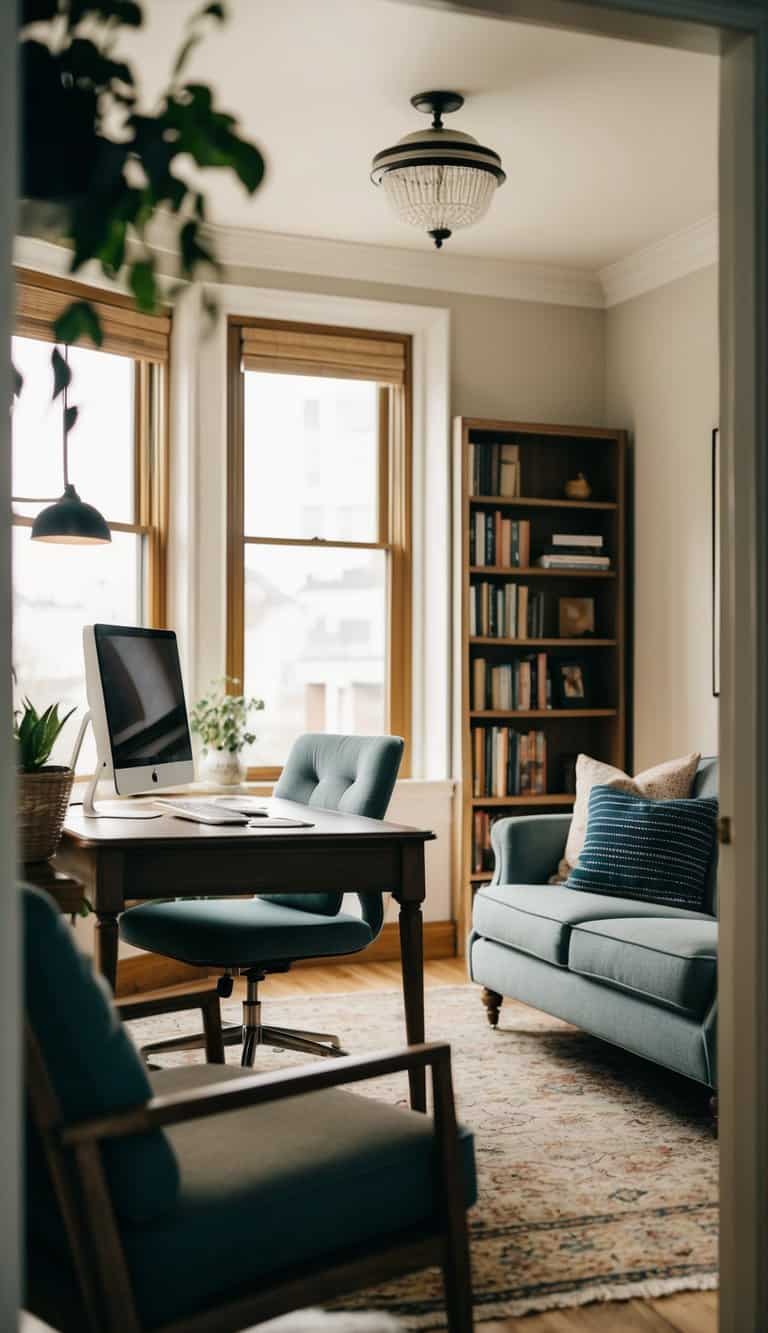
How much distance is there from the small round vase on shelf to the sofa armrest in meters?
1.19

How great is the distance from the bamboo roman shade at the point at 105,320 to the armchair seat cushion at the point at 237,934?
2173 mm

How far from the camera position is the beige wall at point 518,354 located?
5730 millimetres

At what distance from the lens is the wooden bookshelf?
5500mm

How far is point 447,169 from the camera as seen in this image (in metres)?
4.09

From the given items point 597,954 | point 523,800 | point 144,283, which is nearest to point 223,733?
point 523,800

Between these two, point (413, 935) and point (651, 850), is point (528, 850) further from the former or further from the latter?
point (413, 935)

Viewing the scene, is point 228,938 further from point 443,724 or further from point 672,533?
point 672,533

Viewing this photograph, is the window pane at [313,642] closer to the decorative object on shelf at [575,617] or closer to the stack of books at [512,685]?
the stack of books at [512,685]

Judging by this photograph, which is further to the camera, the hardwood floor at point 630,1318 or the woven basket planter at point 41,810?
the woven basket planter at point 41,810

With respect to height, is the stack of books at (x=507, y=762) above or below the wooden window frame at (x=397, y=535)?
below

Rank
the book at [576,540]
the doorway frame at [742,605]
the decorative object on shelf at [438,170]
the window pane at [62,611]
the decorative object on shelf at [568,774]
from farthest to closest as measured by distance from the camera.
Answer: the decorative object on shelf at [568,774] < the book at [576,540] < the window pane at [62,611] < the decorative object on shelf at [438,170] < the doorway frame at [742,605]

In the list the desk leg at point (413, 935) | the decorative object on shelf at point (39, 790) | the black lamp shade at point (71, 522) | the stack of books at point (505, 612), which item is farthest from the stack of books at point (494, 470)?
→ the decorative object on shelf at point (39, 790)

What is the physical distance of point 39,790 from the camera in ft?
8.35

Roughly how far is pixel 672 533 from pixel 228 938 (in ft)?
10.0
